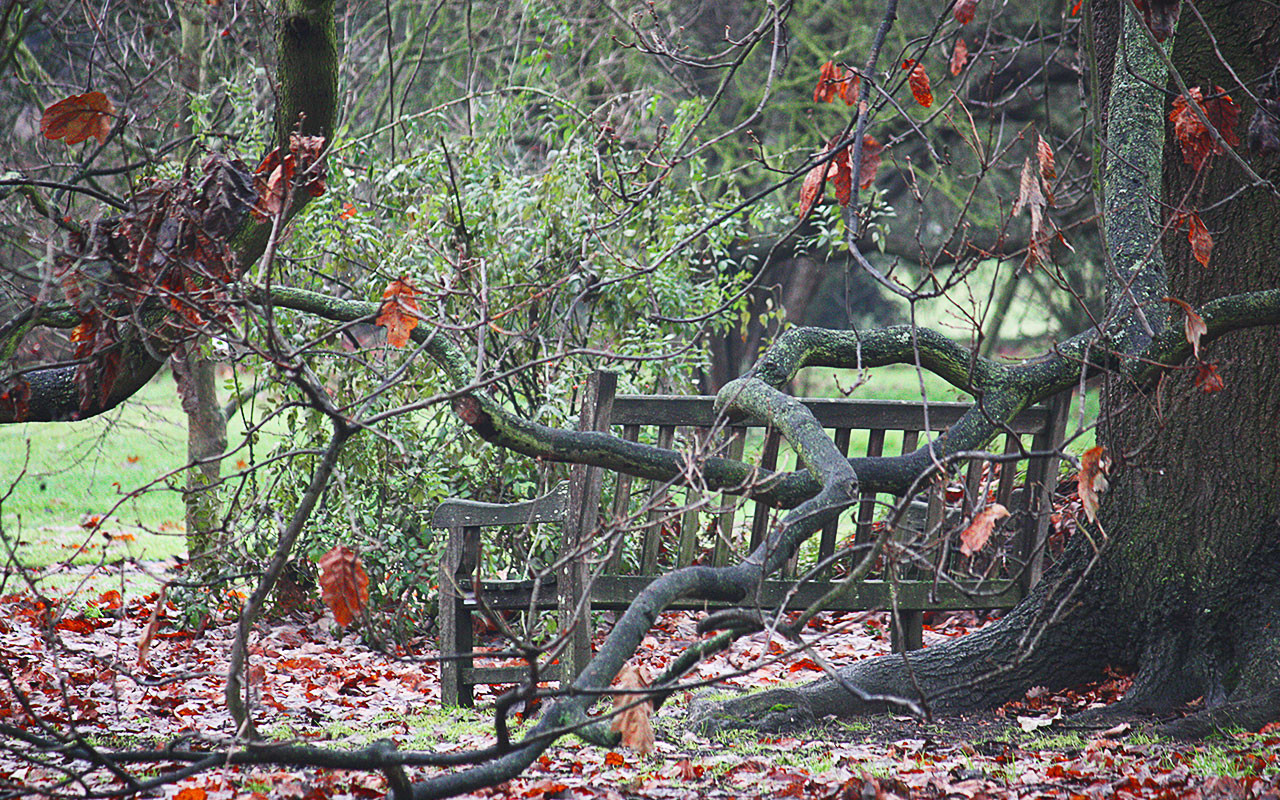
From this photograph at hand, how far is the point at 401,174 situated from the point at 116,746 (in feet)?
12.7

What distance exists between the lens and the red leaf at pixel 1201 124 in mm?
3889

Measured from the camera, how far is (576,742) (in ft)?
15.0

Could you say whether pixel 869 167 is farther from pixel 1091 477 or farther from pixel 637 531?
pixel 637 531

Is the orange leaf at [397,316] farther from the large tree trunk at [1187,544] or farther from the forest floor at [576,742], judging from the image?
the large tree trunk at [1187,544]

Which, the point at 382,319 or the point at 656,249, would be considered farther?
the point at 656,249

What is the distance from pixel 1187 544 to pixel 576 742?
2768 millimetres

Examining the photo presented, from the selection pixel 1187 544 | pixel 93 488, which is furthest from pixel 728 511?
pixel 93 488

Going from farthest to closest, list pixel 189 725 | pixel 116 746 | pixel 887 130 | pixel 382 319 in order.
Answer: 1. pixel 887 130
2. pixel 189 725
3. pixel 116 746
4. pixel 382 319

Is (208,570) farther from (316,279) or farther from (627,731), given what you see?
(627,731)

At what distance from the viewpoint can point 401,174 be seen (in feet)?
21.9

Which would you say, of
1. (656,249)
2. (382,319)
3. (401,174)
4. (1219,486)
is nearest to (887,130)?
(656,249)

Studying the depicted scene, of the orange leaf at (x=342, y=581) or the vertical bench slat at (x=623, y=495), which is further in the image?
the vertical bench slat at (x=623, y=495)

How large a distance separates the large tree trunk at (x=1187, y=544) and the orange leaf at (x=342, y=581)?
2.13 metres

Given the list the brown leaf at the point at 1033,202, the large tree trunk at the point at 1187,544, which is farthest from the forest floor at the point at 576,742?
the brown leaf at the point at 1033,202
